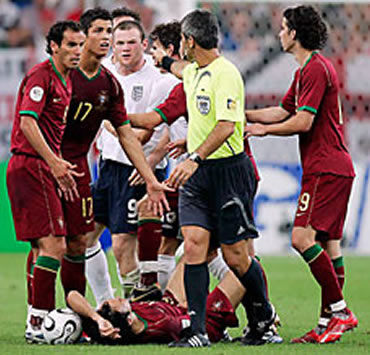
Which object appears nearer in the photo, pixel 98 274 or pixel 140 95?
pixel 98 274

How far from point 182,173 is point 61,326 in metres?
1.25

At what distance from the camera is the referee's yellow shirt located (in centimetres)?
609

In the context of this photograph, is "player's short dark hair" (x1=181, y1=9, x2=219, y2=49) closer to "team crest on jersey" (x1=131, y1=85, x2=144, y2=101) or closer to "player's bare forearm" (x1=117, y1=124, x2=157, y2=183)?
"player's bare forearm" (x1=117, y1=124, x2=157, y2=183)

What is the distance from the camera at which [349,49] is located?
15.4 meters

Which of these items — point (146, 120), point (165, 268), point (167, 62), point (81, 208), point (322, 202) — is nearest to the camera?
point (322, 202)

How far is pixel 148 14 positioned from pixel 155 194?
1131 cm

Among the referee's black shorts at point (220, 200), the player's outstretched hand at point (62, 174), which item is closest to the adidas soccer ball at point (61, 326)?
the player's outstretched hand at point (62, 174)

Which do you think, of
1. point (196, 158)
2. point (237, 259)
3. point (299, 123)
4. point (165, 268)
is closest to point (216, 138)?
point (196, 158)

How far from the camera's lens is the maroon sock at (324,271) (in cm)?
675

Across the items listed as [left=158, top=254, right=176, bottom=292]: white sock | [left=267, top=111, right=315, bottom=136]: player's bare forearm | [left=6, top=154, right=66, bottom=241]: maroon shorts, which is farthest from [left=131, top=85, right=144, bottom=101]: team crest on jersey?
[left=6, top=154, right=66, bottom=241]: maroon shorts

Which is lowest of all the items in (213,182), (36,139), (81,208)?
(81,208)

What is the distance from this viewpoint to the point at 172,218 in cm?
831

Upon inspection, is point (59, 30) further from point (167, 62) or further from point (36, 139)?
point (167, 62)

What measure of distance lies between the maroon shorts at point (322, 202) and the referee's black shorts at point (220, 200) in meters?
0.66
